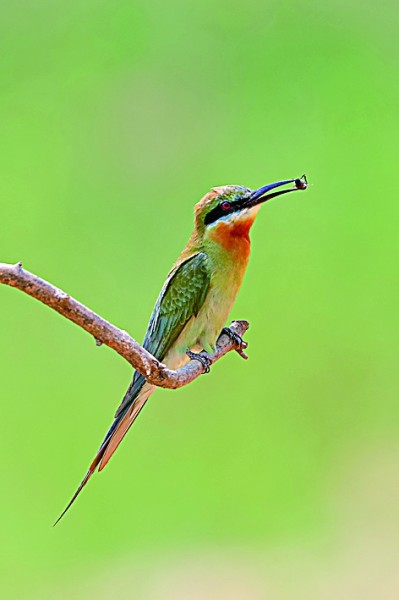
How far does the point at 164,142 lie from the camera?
332cm

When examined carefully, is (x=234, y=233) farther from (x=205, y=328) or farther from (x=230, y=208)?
(x=205, y=328)

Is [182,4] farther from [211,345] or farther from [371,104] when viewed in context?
[211,345]

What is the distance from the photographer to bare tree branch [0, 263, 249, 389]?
1064 mm

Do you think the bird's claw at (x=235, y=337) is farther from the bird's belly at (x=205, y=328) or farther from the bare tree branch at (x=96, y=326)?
the bare tree branch at (x=96, y=326)

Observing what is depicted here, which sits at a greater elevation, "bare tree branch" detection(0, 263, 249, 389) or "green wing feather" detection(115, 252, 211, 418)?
"green wing feather" detection(115, 252, 211, 418)

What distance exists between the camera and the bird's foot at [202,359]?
5.25 feet

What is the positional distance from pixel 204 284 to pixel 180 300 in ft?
0.16

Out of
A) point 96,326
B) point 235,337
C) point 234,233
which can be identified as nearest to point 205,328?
point 235,337

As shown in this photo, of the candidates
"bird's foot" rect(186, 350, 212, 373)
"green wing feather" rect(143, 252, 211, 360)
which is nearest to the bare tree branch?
"bird's foot" rect(186, 350, 212, 373)

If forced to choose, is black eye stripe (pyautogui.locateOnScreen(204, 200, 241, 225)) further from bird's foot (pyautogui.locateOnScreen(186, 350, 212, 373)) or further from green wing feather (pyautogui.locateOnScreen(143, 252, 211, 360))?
bird's foot (pyautogui.locateOnScreen(186, 350, 212, 373))

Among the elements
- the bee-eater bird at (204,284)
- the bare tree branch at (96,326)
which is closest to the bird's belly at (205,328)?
the bee-eater bird at (204,284)

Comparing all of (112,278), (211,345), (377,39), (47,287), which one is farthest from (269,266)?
(47,287)

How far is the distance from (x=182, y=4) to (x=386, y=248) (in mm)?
1161

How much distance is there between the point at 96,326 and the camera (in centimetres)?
116
